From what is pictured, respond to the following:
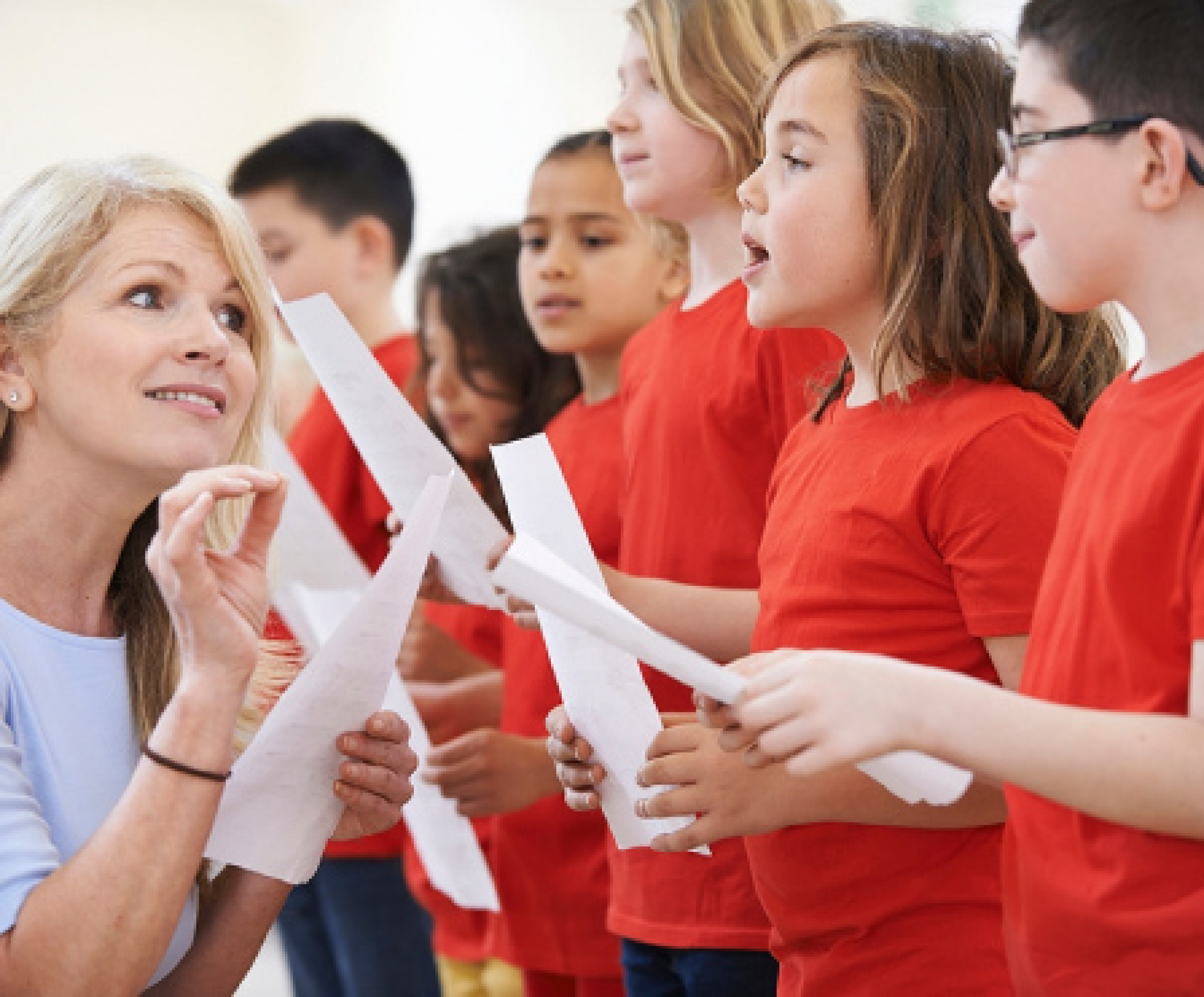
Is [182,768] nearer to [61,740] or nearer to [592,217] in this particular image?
[61,740]

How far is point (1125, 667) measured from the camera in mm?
1156

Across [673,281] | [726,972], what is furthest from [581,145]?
[726,972]

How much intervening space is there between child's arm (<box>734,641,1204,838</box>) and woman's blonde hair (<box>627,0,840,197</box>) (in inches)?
38.8

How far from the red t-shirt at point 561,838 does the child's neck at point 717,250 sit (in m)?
0.32

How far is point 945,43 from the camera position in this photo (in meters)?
1.60

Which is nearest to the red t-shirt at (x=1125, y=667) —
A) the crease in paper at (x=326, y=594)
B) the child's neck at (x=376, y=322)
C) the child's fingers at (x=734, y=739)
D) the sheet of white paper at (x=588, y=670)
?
the child's fingers at (x=734, y=739)

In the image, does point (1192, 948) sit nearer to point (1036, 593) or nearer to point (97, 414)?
point (1036, 593)

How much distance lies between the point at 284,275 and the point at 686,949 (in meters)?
1.88

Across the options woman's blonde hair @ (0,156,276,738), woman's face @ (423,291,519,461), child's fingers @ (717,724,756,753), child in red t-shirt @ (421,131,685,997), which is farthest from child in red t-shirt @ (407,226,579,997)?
child's fingers @ (717,724,756,753)

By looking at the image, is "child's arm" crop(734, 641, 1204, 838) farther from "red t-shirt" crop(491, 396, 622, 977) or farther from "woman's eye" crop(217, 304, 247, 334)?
"red t-shirt" crop(491, 396, 622, 977)

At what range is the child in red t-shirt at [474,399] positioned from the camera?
2.60 metres

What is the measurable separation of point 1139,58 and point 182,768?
897 mm

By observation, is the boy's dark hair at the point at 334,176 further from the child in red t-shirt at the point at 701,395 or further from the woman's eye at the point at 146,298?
the woman's eye at the point at 146,298

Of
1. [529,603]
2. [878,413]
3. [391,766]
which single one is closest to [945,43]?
[878,413]
